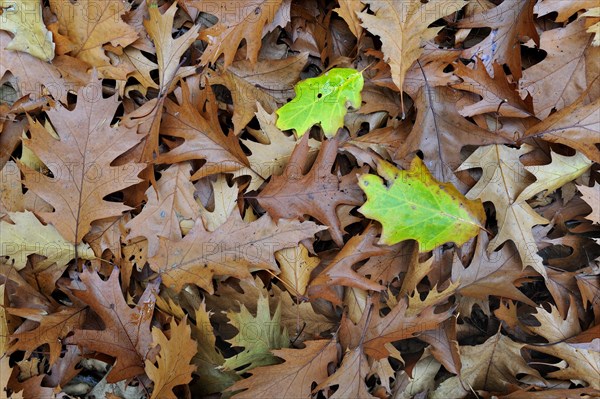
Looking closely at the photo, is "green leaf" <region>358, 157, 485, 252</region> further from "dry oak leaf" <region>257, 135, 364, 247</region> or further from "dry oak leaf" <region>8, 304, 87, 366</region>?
"dry oak leaf" <region>8, 304, 87, 366</region>

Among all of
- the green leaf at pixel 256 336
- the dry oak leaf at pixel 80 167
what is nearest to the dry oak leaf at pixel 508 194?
the green leaf at pixel 256 336

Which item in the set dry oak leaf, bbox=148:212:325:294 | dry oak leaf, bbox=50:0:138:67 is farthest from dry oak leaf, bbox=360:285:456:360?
dry oak leaf, bbox=50:0:138:67

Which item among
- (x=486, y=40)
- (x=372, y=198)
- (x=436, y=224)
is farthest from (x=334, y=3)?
(x=436, y=224)

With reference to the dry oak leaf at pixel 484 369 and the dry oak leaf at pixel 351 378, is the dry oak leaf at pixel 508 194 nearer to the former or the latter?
the dry oak leaf at pixel 484 369

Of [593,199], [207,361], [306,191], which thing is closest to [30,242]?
[207,361]

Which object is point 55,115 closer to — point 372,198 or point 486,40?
point 372,198

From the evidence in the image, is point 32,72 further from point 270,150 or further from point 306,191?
point 306,191
